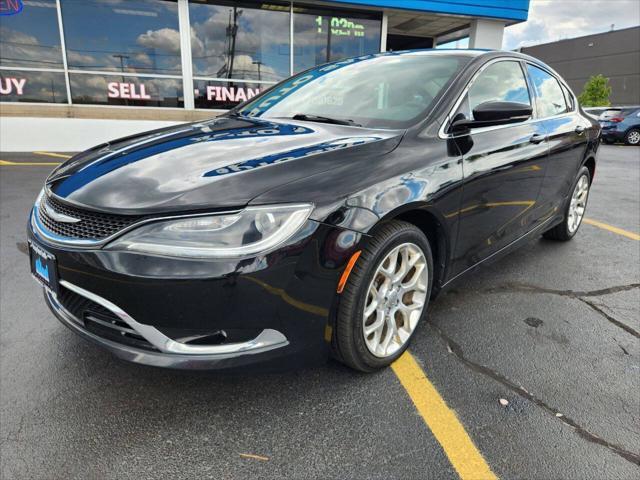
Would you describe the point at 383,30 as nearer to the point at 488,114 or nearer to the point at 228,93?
the point at 228,93

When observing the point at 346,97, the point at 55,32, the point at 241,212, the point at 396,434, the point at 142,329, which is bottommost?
the point at 396,434

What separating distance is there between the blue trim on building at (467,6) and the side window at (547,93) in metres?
8.89

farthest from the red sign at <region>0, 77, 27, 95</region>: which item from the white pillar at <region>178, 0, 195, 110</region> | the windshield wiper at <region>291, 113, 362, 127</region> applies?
the windshield wiper at <region>291, 113, 362, 127</region>

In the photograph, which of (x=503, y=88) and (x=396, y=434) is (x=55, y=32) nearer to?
(x=503, y=88)

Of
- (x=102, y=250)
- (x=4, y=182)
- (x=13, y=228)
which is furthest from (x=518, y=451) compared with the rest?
(x=4, y=182)

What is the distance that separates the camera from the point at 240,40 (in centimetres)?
1173

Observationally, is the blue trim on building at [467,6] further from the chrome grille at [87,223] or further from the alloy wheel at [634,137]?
the chrome grille at [87,223]

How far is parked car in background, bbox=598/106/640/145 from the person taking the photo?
17.6 metres

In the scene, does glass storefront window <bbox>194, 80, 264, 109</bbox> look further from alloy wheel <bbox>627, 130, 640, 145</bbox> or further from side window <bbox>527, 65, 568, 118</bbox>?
alloy wheel <bbox>627, 130, 640, 145</bbox>

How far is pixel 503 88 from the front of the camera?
3.12 metres

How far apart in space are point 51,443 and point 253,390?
839 millimetres

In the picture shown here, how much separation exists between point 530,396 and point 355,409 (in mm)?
853

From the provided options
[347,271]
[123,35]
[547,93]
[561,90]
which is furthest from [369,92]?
[123,35]

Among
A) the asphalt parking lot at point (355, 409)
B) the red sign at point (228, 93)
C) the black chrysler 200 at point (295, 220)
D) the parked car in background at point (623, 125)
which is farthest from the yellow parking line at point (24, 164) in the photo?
the parked car in background at point (623, 125)
